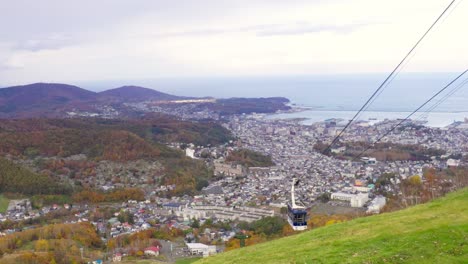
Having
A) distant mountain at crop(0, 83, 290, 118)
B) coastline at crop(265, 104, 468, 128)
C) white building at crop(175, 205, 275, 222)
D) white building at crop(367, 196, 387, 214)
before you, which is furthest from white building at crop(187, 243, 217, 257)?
distant mountain at crop(0, 83, 290, 118)

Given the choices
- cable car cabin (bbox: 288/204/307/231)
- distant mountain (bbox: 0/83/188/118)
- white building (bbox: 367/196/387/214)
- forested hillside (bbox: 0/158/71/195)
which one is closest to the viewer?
cable car cabin (bbox: 288/204/307/231)

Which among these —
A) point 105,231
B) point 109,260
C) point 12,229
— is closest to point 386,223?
point 109,260

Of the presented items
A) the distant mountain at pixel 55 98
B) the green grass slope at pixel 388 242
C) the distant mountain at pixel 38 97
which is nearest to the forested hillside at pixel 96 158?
the green grass slope at pixel 388 242

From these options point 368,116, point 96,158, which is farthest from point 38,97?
point 96,158

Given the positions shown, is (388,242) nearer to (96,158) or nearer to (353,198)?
(353,198)

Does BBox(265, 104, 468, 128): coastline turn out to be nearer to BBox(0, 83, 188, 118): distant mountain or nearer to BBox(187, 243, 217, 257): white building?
BBox(0, 83, 188, 118): distant mountain

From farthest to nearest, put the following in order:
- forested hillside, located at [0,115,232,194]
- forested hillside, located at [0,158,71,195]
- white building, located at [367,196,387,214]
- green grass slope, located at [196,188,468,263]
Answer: forested hillside, located at [0,115,232,194] → forested hillside, located at [0,158,71,195] → white building, located at [367,196,387,214] → green grass slope, located at [196,188,468,263]

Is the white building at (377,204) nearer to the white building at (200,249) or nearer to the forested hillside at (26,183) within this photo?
the white building at (200,249)
